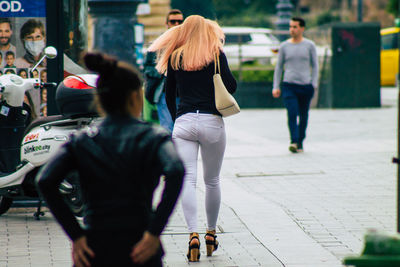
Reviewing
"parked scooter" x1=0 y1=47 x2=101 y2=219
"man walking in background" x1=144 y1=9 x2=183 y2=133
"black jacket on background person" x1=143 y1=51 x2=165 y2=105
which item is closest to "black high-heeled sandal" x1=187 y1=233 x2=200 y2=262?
"parked scooter" x1=0 y1=47 x2=101 y2=219

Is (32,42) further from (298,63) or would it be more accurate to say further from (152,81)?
(298,63)

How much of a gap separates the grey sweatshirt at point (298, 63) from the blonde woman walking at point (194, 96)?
5.67 m

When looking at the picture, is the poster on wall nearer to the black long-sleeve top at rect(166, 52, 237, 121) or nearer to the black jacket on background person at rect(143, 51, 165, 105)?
the black jacket on background person at rect(143, 51, 165, 105)

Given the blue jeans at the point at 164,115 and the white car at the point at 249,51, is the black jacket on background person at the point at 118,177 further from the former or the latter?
the white car at the point at 249,51

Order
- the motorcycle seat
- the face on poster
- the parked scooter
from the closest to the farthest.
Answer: the parked scooter, the motorcycle seat, the face on poster

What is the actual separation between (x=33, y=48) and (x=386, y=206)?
3.53 metres

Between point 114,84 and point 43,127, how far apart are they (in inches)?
151

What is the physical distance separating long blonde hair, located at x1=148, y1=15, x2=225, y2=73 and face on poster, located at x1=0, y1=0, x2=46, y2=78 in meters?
2.08

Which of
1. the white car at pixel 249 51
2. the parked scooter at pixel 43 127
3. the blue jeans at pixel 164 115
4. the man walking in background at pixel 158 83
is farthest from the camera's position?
the white car at pixel 249 51

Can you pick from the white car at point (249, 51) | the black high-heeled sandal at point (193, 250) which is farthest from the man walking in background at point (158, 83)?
the white car at point (249, 51)

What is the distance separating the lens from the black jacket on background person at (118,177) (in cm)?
275

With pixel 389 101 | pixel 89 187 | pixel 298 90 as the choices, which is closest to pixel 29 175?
pixel 89 187

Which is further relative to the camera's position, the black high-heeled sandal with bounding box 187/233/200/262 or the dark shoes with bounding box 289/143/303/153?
the dark shoes with bounding box 289/143/303/153

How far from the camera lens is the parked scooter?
6.43m
